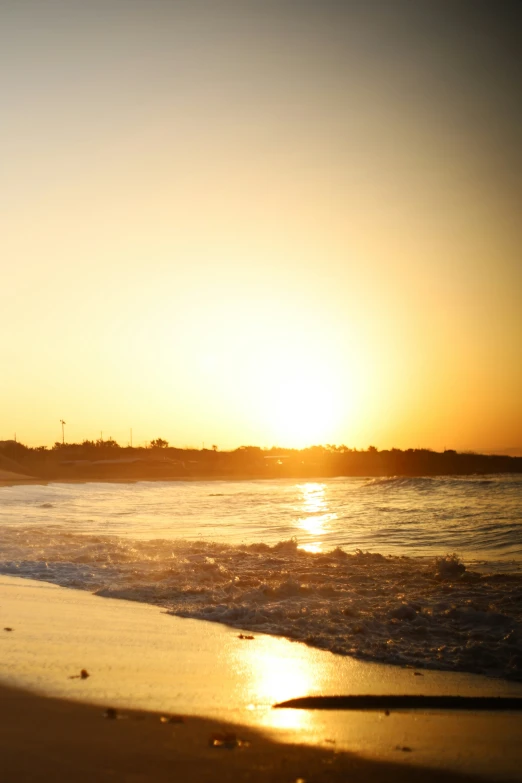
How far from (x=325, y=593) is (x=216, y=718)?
4783mm

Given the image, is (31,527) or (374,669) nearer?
(374,669)

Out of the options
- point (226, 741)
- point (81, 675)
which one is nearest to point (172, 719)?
point (226, 741)

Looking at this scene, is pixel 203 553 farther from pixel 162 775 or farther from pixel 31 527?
pixel 162 775

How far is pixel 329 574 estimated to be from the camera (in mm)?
10617

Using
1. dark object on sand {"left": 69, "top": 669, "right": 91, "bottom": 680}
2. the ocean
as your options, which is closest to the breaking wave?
the ocean

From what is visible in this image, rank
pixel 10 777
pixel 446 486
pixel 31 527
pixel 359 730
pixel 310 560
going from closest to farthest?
pixel 10 777 → pixel 359 730 → pixel 310 560 → pixel 31 527 → pixel 446 486

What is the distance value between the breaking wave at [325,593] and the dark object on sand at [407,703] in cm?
92

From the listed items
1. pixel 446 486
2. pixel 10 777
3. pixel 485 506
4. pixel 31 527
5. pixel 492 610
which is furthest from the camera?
pixel 446 486

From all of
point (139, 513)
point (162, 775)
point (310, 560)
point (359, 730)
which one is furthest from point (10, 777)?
point (139, 513)

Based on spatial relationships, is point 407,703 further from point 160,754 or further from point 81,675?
point 81,675

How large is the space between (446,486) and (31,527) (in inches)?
1093

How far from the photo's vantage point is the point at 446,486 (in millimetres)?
41219

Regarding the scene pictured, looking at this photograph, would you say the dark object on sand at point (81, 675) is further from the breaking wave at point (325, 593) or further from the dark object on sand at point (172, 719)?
the breaking wave at point (325, 593)

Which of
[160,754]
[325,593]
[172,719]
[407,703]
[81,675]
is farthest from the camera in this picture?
[325,593]
